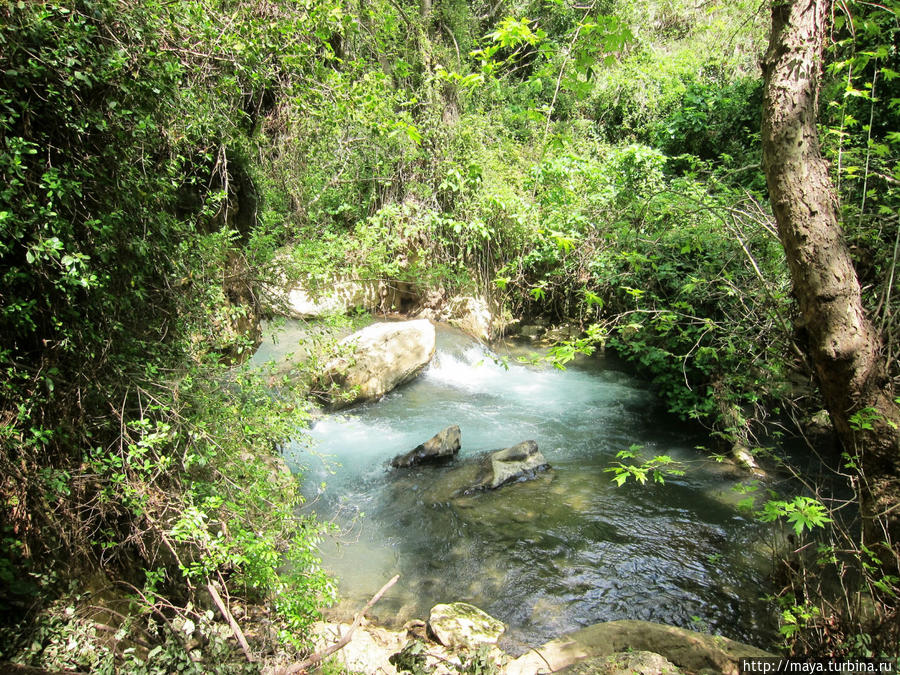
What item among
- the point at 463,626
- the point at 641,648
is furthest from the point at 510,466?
the point at 641,648

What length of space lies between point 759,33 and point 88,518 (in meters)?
15.6

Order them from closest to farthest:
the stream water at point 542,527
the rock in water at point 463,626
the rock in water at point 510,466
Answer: the rock in water at point 463,626, the stream water at point 542,527, the rock in water at point 510,466

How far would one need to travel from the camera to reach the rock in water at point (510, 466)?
5801mm

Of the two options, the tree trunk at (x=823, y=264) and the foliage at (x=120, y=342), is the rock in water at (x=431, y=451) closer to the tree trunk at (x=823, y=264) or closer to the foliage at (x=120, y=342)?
the foliage at (x=120, y=342)

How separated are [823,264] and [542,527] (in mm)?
3632

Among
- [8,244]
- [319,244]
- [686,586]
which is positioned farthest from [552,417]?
[8,244]

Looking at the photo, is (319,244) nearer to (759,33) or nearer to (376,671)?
(376,671)

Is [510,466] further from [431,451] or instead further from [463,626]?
[463,626]

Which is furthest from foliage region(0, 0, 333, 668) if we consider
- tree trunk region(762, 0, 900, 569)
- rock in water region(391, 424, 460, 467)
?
tree trunk region(762, 0, 900, 569)

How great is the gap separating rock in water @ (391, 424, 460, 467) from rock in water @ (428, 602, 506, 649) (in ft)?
7.89

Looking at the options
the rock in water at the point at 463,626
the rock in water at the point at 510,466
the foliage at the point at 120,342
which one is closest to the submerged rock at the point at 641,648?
the rock in water at the point at 463,626

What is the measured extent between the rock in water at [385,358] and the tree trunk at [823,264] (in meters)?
5.64

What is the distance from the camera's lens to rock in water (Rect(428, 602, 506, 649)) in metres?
3.52

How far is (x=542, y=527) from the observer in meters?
5.07
